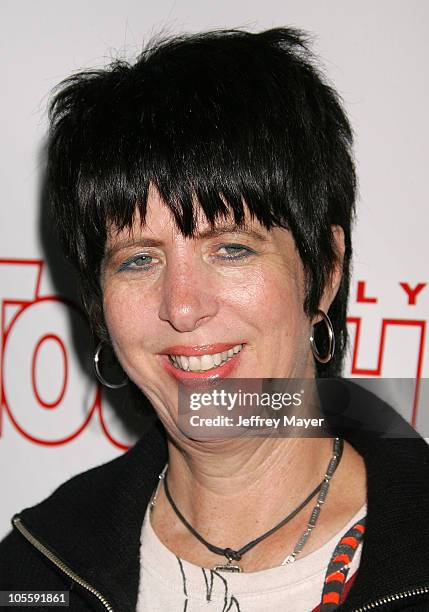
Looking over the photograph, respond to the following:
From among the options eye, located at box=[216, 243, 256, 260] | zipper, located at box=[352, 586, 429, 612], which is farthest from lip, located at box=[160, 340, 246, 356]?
zipper, located at box=[352, 586, 429, 612]

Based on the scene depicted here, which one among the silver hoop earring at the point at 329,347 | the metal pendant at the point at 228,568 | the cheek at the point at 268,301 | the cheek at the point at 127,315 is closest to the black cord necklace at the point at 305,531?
the metal pendant at the point at 228,568

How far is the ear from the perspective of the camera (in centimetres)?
130

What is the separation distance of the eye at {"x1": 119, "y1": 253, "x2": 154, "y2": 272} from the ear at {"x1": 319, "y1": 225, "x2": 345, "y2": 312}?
0.28 m

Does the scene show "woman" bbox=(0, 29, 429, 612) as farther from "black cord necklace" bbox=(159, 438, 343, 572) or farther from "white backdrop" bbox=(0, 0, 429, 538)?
"white backdrop" bbox=(0, 0, 429, 538)

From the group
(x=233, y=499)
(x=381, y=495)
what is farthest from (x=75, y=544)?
(x=381, y=495)

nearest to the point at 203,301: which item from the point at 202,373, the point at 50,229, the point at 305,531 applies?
the point at 202,373

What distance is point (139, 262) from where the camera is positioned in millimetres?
1229

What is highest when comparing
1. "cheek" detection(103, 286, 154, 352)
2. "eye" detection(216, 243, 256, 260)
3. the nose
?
"eye" detection(216, 243, 256, 260)

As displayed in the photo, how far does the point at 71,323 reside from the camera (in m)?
1.81

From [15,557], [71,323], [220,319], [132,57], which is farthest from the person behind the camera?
[71,323]

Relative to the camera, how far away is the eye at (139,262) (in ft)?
4.00

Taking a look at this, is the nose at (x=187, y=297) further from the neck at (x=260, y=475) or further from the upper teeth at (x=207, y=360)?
the neck at (x=260, y=475)

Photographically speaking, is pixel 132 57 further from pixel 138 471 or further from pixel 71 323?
pixel 138 471

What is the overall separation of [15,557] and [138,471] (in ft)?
0.87
